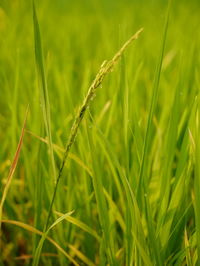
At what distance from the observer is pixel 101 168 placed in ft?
2.86

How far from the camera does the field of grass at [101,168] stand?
62cm

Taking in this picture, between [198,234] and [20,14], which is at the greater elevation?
[20,14]

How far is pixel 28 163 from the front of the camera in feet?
3.02

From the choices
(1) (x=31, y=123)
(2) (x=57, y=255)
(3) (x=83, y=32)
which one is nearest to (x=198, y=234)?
(2) (x=57, y=255)

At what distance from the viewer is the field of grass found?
2.04 feet

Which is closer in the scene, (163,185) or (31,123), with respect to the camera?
(163,185)

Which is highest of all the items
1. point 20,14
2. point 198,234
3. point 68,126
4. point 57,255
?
point 20,14

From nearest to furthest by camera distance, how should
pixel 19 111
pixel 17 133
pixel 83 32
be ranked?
pixel 17 133, pixel 19 111, pixel 83 32

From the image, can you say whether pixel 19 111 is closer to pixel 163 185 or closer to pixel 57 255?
pixel 57 255

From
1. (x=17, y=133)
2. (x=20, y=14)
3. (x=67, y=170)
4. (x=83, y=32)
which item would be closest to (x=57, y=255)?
(x=67, y=170)

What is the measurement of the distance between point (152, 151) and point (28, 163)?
0.33 meters

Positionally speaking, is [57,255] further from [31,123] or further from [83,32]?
[83,32]

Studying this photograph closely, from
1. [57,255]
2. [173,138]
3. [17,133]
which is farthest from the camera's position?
[17,133]

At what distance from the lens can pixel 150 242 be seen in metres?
0.65
